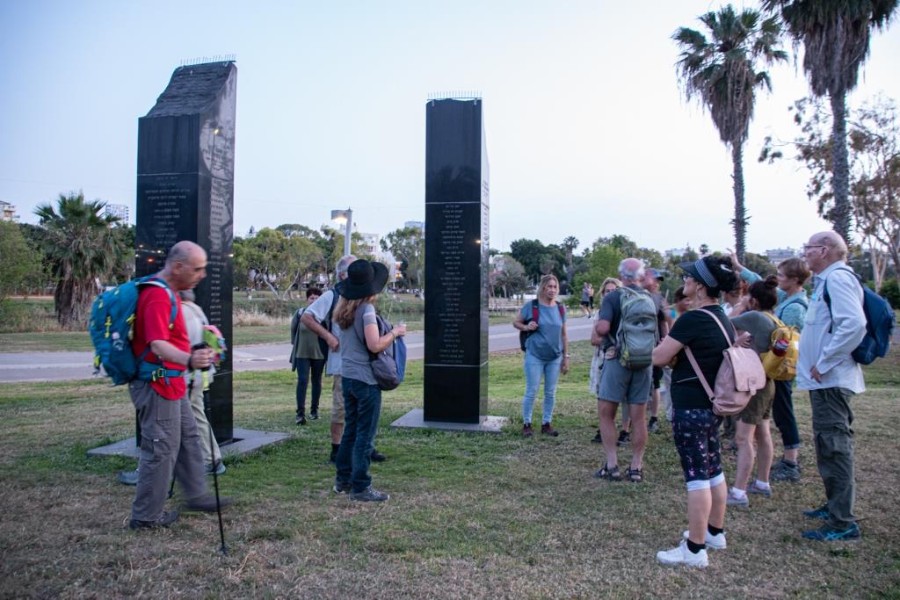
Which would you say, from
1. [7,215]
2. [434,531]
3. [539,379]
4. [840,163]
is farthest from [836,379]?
[7,215]

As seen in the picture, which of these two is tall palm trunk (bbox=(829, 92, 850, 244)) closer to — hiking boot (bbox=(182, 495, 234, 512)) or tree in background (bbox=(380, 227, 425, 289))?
hiking boot (bbox=(182, 495, 234, 512))

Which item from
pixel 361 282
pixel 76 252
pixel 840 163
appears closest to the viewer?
pixel 361 282

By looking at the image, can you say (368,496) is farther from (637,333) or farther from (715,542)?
(637,333)

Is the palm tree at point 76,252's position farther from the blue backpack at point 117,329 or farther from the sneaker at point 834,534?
the sneaker at point 834,534

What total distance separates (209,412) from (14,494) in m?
1.76

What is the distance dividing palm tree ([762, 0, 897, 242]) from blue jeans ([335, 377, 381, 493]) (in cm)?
1511

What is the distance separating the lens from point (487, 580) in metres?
3.40

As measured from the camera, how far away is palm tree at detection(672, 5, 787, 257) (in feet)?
64.5

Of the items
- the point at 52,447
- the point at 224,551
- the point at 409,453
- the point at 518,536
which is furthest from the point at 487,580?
the point at 52,447

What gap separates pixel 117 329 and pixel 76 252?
83.1 ft

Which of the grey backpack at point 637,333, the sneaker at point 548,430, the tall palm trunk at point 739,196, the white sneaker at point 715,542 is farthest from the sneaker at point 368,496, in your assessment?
the tall palm trunk at point 739,196

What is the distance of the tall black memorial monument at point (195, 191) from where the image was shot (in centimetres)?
605

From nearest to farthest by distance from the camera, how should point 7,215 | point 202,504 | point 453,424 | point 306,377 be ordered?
point 202,504 → point 453,424 → point 306,377 → point 7,215

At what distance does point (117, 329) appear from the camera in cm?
389
